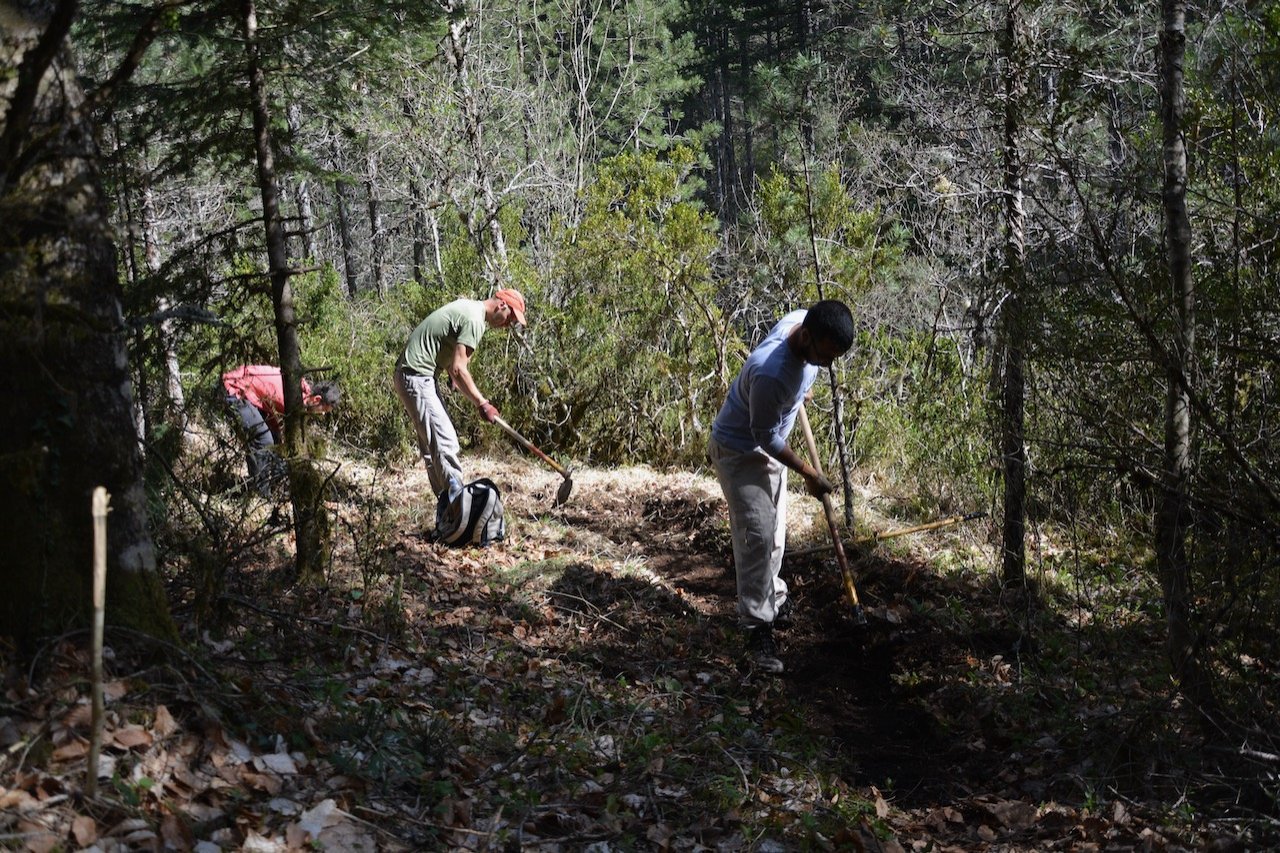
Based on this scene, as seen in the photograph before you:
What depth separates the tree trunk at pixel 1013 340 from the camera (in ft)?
17.5

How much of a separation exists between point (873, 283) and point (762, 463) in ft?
15.8

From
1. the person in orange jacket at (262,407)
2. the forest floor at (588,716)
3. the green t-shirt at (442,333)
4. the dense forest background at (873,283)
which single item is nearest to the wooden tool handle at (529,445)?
the green t-shirt at (442,333)

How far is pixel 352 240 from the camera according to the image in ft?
105

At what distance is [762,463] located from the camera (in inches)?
242

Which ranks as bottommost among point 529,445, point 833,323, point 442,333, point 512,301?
point 529,445

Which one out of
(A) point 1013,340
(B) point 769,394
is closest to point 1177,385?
(A) point 1013,340

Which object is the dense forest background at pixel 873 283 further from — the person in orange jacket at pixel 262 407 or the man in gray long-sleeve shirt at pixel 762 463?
the man in gray long-sleeve shirt at pixel 762 463

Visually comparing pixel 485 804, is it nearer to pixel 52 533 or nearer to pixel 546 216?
pixel 52 533

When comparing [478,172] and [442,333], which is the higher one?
[478,172]

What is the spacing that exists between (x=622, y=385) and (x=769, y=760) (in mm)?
7408

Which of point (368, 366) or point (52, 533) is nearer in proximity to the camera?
point (52, 533)

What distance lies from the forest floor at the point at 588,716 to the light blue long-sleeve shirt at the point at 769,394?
1434mm

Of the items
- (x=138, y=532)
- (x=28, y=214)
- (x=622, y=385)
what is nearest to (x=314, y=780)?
(x=138, y=532)

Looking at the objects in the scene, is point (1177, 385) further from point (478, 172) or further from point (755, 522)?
point (478, 172)
